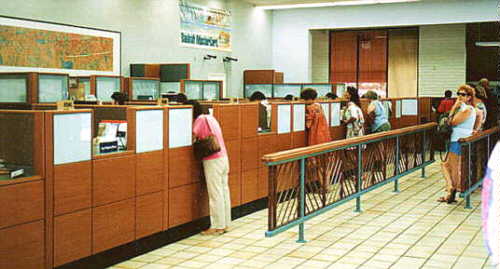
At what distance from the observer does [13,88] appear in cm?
827

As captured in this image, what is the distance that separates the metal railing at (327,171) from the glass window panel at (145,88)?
17.4 feet

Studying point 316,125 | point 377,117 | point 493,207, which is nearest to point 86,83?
point 316,125

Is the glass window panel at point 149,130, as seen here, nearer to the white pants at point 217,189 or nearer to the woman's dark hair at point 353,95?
the white pants at point 217,189

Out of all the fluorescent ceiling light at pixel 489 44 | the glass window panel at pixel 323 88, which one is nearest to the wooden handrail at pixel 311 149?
the glass window panel at pixel 323 88

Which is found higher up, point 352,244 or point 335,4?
point 335,4

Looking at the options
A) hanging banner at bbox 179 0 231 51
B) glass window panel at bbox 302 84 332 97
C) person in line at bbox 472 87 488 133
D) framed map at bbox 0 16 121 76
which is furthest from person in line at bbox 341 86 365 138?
glass window panel at bbox 302 84 332 97

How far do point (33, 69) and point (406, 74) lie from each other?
40.1ft

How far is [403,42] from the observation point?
19.5 m

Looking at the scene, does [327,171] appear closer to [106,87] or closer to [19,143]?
[19,143]

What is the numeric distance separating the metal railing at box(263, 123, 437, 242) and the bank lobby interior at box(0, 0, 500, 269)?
0.10 feet

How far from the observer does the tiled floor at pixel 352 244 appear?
18.2 feet

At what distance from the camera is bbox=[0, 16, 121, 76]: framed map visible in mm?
10688

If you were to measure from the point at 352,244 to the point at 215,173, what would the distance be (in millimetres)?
1600

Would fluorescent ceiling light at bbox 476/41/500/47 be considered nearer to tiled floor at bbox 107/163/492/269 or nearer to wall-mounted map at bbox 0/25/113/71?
tiled floor at bbox 107/163/492/269
